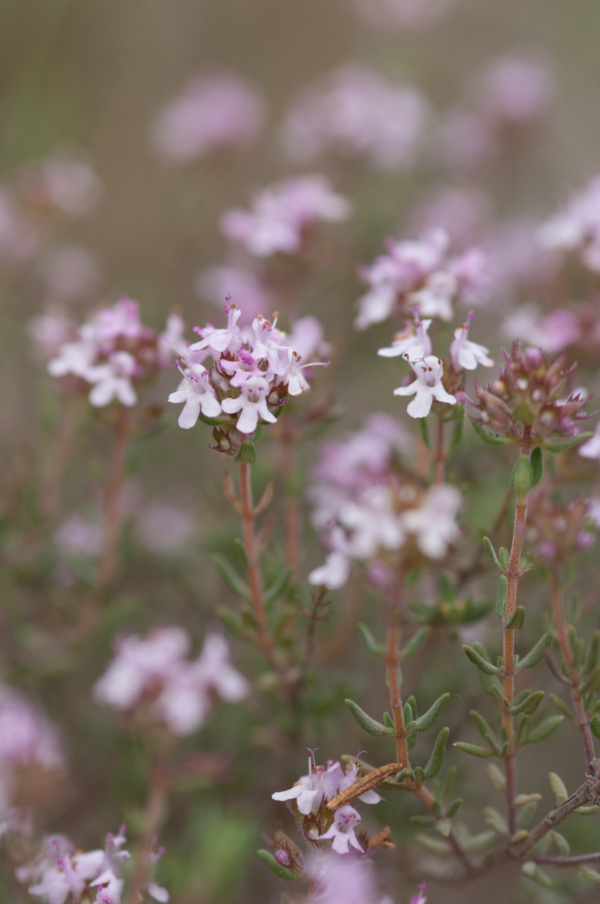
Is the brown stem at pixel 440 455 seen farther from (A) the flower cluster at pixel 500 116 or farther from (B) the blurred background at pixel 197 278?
(A) the flower cluster at pixel 500 116

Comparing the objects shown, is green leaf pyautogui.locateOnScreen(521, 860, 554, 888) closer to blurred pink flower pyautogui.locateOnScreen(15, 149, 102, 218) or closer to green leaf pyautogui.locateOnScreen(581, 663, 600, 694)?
green leaf pyautogui.locateOnScreen(581, 663, 600, 694)

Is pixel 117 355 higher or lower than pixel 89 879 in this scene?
higher

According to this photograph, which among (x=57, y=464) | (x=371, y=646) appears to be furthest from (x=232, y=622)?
(x=57, y=464)

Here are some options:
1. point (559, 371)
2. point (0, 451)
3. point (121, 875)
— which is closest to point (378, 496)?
point (559, 371)

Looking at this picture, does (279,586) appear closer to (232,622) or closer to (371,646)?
(232,622)

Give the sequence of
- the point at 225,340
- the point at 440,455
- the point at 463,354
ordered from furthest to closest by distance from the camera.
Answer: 1. the point at 440,455
2. the point at 463,354
3. the point at 225,340

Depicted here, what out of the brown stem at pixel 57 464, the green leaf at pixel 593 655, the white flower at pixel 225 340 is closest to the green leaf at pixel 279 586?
the white flower at pixel 225 340
